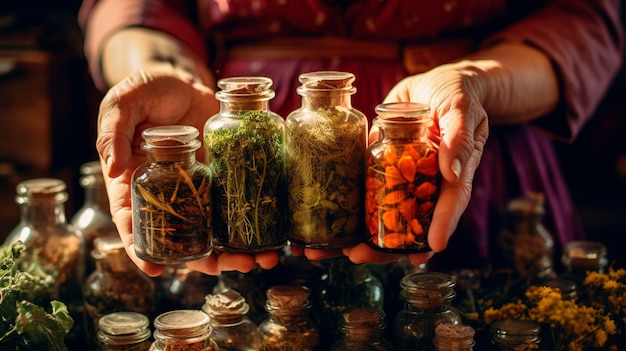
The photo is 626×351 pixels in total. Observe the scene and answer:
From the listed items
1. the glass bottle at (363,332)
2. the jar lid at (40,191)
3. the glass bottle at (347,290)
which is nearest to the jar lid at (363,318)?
the glass bottle at (363,332)

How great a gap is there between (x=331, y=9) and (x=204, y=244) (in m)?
0.64

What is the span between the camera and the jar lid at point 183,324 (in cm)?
104

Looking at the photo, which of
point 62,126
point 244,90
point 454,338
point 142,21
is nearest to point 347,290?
point 454,338

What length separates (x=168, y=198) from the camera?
1058mm

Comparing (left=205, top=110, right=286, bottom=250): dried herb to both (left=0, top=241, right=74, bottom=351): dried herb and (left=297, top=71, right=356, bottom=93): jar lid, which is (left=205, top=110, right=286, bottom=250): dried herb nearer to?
(left=297, top=71, right=356, bottom=93): jar lid

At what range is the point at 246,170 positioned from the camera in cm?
109

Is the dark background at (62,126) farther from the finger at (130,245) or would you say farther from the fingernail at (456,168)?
the finger at (130,245)

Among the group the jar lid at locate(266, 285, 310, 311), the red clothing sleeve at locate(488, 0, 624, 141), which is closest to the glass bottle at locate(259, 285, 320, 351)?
the jar lid at locate(266, 285, 310, 311)

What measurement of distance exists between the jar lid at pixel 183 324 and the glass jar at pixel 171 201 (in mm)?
75

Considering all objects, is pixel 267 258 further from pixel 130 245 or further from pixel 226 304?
pixel 130 245

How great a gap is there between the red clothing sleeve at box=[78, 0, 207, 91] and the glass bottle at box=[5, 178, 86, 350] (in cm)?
41

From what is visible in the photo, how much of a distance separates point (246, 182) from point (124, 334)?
0.27 meters

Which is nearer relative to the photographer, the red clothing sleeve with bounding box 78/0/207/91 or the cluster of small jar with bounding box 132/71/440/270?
the cluster of small jar with bounding box 132/71/440/270

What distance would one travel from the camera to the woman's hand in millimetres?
1110
